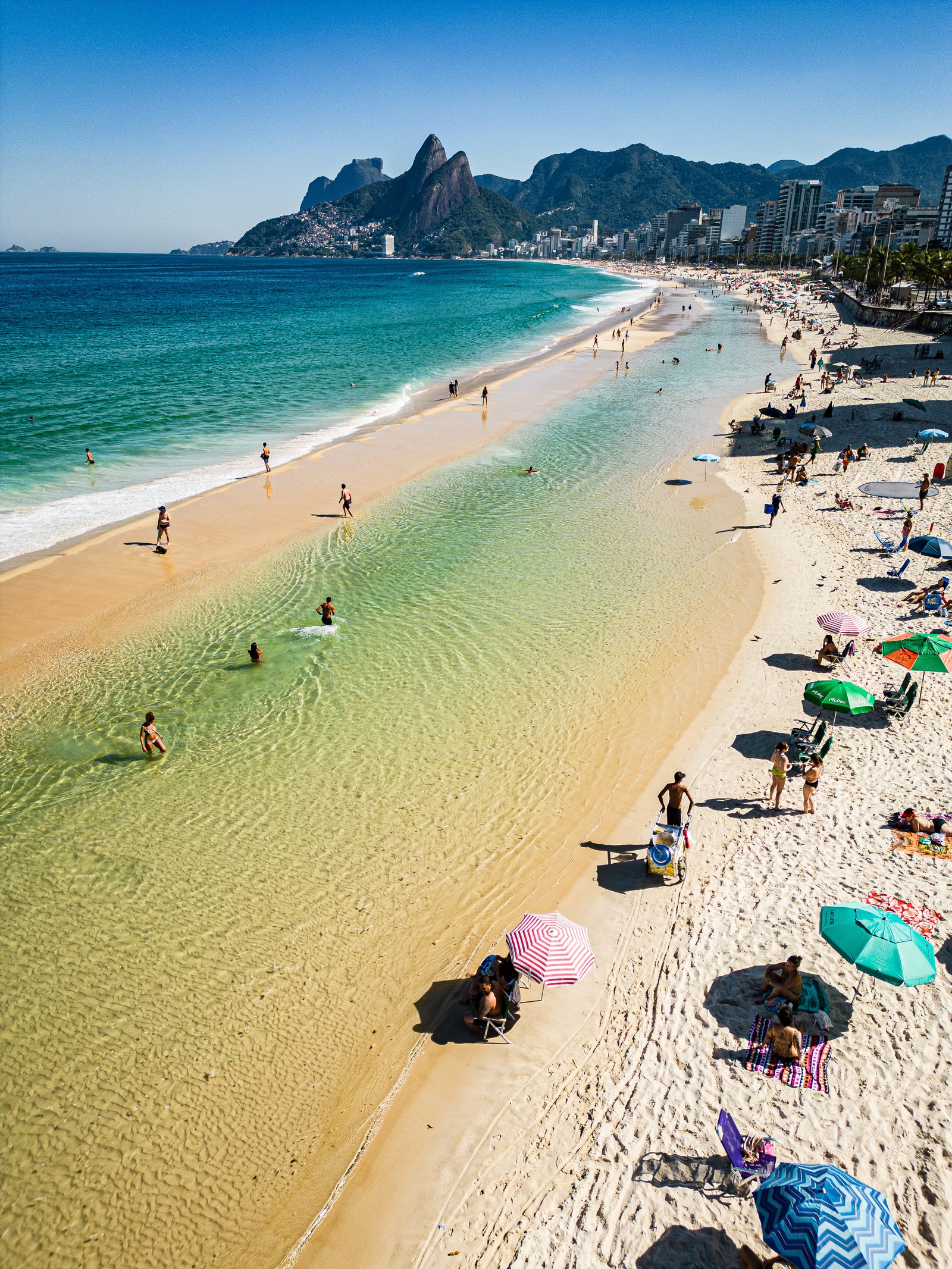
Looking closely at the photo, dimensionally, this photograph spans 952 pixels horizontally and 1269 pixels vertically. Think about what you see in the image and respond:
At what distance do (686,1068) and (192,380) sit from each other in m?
56.7

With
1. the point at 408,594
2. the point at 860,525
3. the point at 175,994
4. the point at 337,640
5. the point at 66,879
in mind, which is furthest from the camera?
the point at 860,525

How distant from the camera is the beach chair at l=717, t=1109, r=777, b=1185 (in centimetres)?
701

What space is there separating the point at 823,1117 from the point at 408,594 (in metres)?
15.4

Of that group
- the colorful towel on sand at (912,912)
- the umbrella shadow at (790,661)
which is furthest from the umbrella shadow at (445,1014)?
the umbrella shadow at (790,661)

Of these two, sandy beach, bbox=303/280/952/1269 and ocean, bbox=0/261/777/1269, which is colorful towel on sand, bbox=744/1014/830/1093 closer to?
sandy beach, bbox=303/280/952/1269

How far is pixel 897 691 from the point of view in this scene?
48.8ft

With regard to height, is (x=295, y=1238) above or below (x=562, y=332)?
below

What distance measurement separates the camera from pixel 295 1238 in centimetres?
714

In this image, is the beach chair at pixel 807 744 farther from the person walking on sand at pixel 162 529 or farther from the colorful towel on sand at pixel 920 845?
the person walking on sand at pixel 162 529

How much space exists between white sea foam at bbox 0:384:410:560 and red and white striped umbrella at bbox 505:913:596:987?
2222 cm

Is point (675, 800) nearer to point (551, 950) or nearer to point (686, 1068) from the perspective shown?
point (551, 950)

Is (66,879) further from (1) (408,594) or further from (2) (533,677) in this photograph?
(1) (408,594)

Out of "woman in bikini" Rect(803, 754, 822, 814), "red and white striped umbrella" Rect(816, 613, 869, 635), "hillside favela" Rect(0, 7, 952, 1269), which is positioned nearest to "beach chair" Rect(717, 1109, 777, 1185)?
"hillside favela" Rect(0, 7, 952, 1269)

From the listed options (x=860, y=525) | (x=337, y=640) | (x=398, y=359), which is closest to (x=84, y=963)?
(x=337, y=640)
